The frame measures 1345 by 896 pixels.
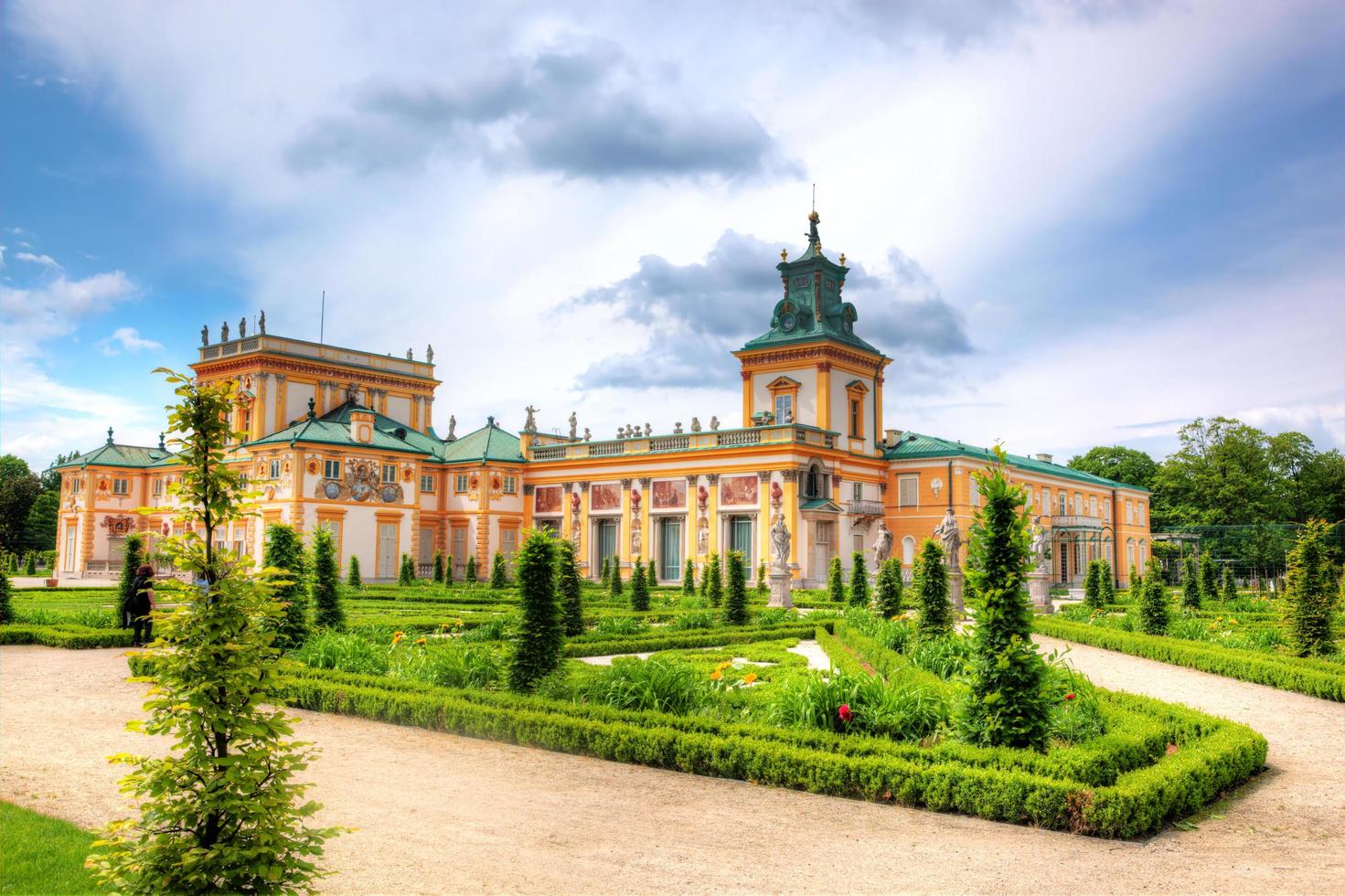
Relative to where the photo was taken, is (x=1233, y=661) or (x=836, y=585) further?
(x=836, y=585)

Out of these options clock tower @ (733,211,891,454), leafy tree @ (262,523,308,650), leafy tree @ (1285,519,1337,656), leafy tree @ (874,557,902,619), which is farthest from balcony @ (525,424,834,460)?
leafy tree @ (262,523,308,650)

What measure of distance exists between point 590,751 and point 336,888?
12.8 feet

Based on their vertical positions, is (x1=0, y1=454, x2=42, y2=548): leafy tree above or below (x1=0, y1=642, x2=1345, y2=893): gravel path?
above

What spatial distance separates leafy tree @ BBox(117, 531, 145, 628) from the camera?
19.6 meters

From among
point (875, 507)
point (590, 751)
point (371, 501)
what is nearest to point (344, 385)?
point (371, 501)

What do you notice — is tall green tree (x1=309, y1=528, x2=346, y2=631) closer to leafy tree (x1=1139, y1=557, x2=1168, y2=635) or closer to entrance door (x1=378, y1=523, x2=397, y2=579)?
leafy tree (x1=1139, y1=557, x2=1168, y2=635)

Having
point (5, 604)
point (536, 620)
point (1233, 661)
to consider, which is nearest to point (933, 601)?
point (1233, 661)

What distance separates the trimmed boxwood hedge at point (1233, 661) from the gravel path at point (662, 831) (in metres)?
4.31

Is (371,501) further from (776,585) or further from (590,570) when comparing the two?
(776,585)

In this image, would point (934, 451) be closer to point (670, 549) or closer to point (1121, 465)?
point (670, 549)

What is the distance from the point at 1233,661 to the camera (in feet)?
52.5

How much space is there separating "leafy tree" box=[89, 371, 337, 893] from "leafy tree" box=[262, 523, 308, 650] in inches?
397

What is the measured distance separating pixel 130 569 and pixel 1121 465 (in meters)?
74.1

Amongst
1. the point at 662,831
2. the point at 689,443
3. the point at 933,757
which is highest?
the point at 689,443
